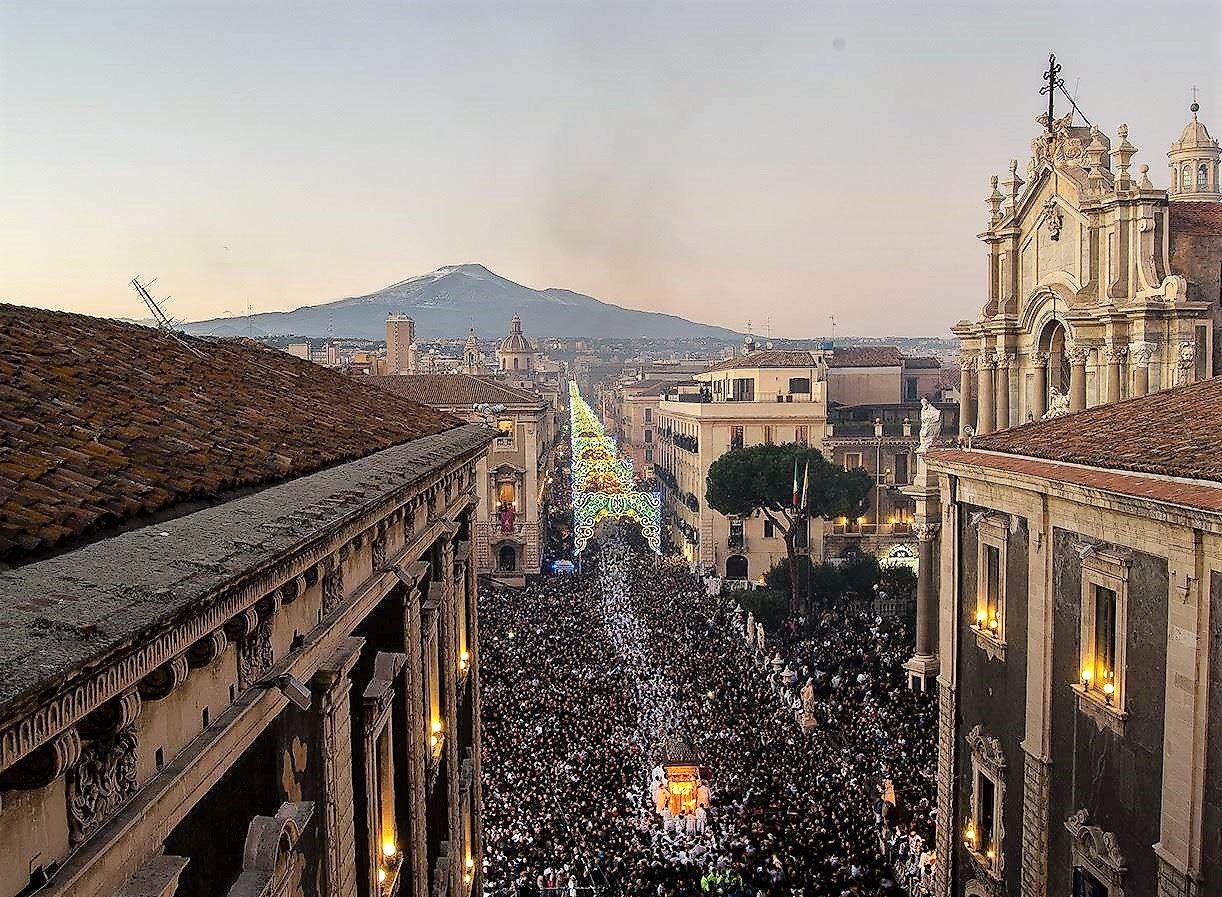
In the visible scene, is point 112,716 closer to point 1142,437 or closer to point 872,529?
point 1142,437

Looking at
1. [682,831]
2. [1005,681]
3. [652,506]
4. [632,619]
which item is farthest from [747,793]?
[652,506]

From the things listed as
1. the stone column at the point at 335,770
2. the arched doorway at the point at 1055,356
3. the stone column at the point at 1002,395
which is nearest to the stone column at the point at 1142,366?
the arched doorway at the point at 1055,356

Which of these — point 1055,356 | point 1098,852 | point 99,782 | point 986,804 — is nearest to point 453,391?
point 1055,356

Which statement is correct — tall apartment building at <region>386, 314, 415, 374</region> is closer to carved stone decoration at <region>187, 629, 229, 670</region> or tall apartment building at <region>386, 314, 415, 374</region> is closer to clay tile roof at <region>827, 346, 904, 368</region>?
clay tile roof at <region>827, 346, 904, 368</region>

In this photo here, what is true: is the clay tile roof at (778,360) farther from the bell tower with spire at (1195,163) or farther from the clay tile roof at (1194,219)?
the clay tile roof at (1194,219)

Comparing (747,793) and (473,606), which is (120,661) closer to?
(473,606)

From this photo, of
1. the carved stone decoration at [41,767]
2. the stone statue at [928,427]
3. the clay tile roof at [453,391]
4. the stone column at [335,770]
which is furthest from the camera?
the clay tile roof at [453,391]
